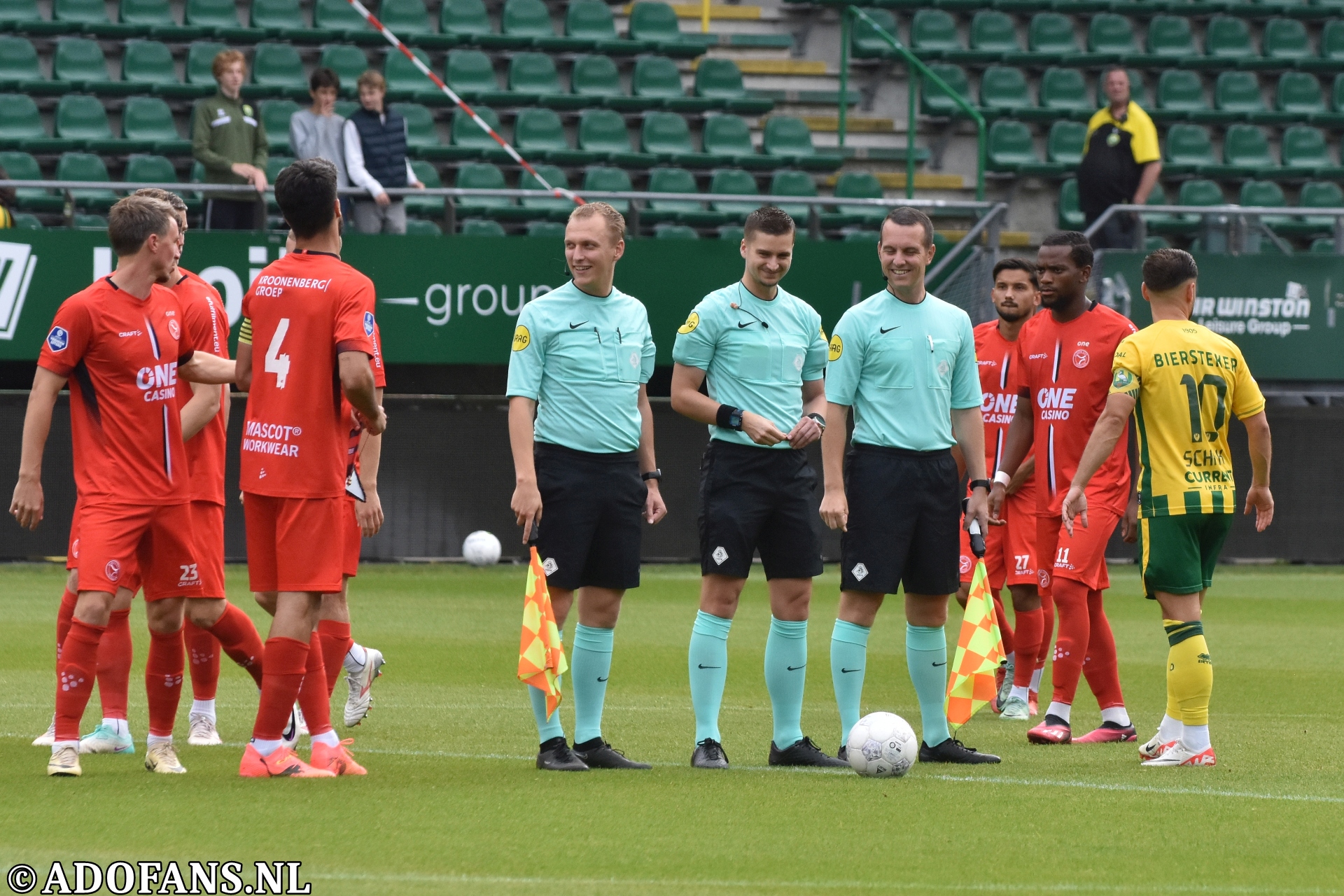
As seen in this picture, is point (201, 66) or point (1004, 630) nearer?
point (1004, 630)

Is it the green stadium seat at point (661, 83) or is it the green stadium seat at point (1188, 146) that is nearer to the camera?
the green stadium seat at point (661, 83)

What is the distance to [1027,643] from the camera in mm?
8938

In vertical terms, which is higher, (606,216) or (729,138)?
(729,138)

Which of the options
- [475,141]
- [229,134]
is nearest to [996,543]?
[229,134]

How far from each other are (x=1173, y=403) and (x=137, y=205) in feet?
13.3

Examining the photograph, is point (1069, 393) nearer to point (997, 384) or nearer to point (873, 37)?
point (997, 384)

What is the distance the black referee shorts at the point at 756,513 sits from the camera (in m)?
7.11

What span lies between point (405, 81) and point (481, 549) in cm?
600

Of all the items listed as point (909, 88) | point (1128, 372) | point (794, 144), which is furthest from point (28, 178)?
point (1128, 372)

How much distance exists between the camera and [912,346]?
283 inches

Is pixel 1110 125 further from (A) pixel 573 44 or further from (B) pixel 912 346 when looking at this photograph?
(B) pixel 912 346

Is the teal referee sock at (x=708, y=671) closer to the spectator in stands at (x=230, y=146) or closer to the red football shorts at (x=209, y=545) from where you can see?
the red football shorts at (x=209, y=545)

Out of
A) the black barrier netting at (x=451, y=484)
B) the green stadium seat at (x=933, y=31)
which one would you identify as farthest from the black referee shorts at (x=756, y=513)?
the green stadium seat at (x=933, y=31)

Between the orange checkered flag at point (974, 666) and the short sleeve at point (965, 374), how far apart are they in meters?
0.65
